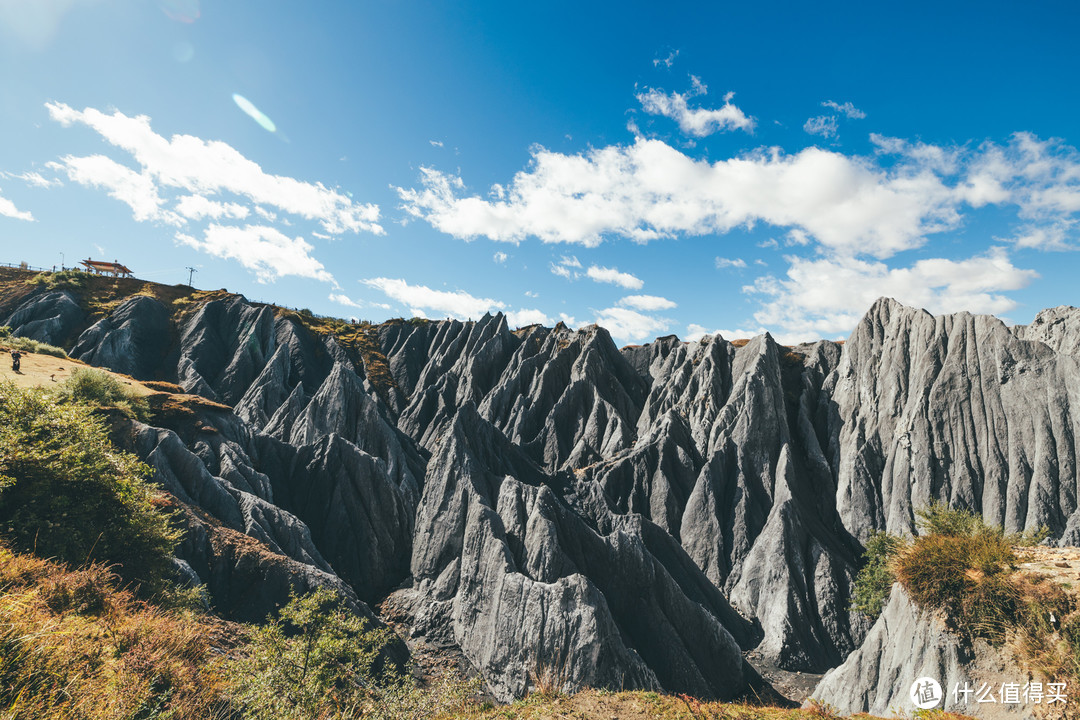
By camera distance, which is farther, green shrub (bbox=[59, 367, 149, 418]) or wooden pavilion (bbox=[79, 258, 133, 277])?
wooden pavilion (bbox=[79, 258, 133, 277])

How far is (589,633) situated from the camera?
20.9m

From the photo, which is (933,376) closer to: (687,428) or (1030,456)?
(1030,456)

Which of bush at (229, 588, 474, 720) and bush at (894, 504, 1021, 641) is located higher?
bush at (894, 504, 1021, 641)

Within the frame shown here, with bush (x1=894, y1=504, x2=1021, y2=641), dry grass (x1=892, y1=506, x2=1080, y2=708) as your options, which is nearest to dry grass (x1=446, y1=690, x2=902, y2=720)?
dry grass (x1=892, y1=506, x2=1080, y2=708)

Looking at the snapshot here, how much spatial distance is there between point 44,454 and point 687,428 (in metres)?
46.1

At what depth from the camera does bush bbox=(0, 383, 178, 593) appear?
12328 mm

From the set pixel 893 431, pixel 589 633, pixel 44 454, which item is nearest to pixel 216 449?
pixel 44 454

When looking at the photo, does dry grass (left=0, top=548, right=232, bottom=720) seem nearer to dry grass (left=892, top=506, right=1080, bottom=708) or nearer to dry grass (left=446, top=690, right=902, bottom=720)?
dry grass (left=446, top=690, right=902, bottom=720)

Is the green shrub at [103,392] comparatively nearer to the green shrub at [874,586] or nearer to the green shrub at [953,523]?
the green shrub at [953,523]

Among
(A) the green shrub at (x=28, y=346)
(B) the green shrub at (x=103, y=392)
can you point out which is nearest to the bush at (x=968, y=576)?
(B) the green shrub at (x=103, y=392)

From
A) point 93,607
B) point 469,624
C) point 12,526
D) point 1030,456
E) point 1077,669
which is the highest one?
point 1030,456

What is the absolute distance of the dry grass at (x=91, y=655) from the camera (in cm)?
588

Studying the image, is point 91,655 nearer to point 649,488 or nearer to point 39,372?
point 39,372

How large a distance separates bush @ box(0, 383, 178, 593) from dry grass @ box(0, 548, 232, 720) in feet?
8.53
